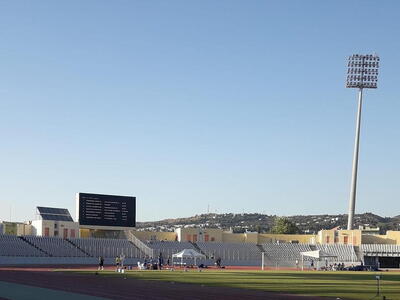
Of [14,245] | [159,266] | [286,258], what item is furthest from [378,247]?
[14,245]

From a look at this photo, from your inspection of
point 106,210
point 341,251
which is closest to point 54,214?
point 106,210

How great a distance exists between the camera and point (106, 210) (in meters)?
94.4

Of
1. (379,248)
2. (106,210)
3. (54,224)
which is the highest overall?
(106,210)

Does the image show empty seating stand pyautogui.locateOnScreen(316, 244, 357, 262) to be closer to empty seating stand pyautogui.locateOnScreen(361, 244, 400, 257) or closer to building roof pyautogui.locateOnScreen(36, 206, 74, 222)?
empty seating stand pyautogui.locateOnScreen(361, 244, 400, 257)

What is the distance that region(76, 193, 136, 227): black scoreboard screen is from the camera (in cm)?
9325

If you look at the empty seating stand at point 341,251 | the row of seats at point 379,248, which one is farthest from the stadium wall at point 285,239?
the row of seats at point 379,248

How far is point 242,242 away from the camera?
108 metres

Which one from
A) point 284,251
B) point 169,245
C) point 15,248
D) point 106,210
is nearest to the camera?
point 15,248

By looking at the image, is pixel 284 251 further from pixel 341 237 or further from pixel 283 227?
pixel 283 227

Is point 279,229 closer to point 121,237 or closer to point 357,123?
point 357,123

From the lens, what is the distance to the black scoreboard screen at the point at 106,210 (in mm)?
93250

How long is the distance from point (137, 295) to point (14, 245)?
59.9m

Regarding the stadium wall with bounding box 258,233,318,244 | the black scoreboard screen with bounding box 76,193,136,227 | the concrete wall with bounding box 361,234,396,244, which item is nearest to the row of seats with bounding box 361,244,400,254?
the concrete wall with bounding box 361,234,396,244

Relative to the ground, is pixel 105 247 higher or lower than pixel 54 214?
lower
